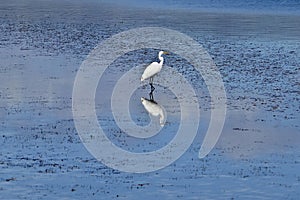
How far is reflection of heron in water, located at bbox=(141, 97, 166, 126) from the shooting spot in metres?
30.2

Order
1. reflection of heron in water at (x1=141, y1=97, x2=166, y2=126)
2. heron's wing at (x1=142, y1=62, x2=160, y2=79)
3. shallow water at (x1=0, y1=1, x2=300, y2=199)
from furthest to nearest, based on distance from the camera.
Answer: heron's wing at (x1=142, y1=62, x2=160, y2=79) < reflection of heron in water at (x1=141, y1=97, x2=166, y2=126) < shallow water at (x1=0, y1=1, x2=300, y2=199)

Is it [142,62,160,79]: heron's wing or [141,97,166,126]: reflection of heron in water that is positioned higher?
[142,62,160,79]: heron's wing

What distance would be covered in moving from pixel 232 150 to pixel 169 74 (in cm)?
1616

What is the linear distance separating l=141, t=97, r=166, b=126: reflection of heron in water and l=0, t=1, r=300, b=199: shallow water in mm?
363

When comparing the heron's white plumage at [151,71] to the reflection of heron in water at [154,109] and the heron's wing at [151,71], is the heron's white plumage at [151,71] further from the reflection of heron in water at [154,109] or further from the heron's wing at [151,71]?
the reflection of heron in water at [154,109]

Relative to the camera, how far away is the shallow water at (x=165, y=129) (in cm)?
2156

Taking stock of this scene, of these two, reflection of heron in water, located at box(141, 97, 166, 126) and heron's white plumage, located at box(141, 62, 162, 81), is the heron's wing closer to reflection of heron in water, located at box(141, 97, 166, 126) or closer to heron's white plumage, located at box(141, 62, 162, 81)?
heron's white plumage, located at box(141, 62, 162, 81)

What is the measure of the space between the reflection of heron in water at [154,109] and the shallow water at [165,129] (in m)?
0.36

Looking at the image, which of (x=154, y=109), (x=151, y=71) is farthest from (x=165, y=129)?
(x=151, y=71)

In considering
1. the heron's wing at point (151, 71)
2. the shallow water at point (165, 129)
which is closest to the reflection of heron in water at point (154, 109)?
the shallow water at point (165, 129)

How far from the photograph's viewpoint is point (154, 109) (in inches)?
1256

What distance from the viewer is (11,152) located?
971 inches

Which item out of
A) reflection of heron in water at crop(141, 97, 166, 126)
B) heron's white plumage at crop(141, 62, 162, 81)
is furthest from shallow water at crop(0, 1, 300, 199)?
heron's white plumage at crop(141, 62, 162, 81)

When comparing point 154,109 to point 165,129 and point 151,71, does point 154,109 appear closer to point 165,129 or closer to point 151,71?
point 165,129
